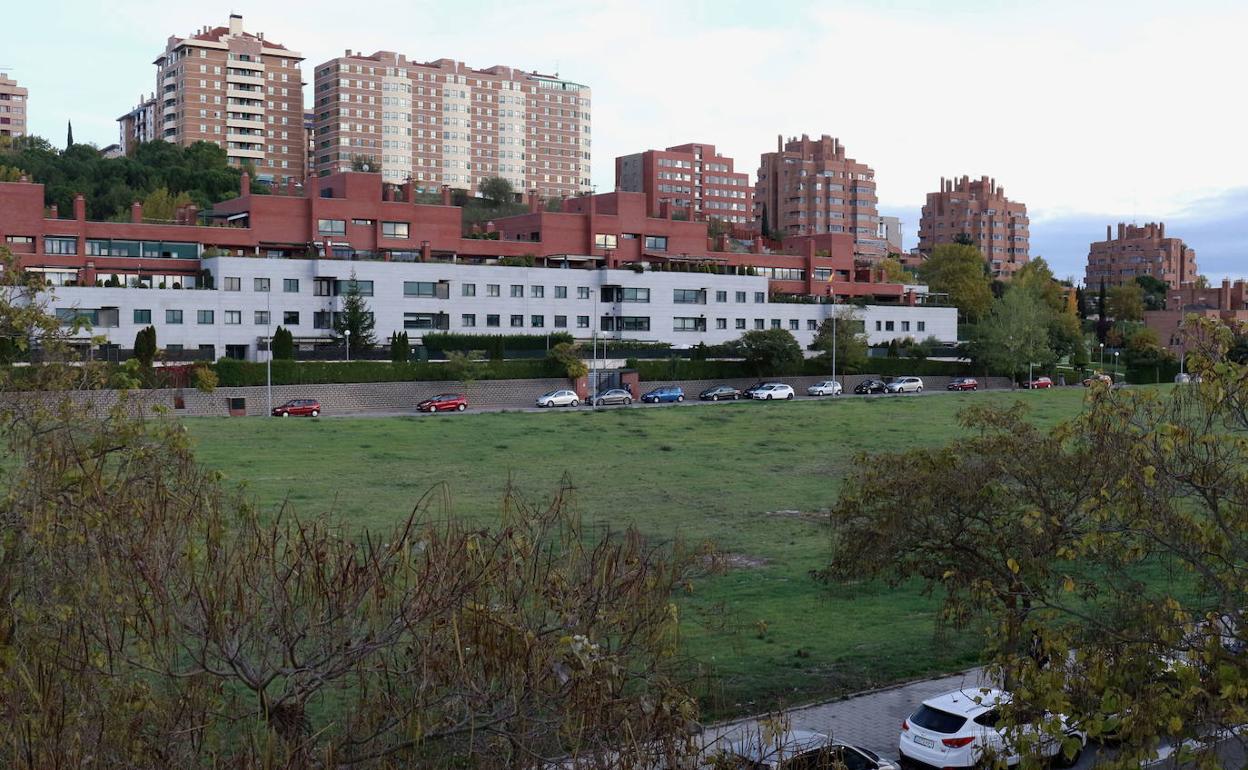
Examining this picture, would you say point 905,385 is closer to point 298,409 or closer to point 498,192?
point 298,409

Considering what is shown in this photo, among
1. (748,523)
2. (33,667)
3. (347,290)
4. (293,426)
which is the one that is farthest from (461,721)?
(347,290)

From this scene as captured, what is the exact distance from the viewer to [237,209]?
8950cm

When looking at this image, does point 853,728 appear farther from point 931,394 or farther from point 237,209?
point 237,209

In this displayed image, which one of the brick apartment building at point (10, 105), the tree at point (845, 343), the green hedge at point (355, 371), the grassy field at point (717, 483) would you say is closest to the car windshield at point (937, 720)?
the grassy field at point (717, 483)

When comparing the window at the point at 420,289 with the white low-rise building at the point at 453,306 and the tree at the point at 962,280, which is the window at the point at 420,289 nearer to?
the white low-rise building at the point at 453,306

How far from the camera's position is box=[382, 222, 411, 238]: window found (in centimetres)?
9219

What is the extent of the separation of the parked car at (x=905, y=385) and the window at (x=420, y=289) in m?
36.6

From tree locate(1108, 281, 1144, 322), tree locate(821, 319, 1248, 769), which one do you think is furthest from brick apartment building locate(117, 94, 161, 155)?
tree locate(821, 319, 1248, 769)

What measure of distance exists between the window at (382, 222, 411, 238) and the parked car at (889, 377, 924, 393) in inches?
1593

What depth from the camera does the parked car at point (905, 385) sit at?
93.4 meters

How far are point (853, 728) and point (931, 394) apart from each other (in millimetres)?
71996

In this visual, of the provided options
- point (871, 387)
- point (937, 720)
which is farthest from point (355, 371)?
point (937, 720)

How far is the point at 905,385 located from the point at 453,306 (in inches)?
1429

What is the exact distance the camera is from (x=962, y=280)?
130625 mm
